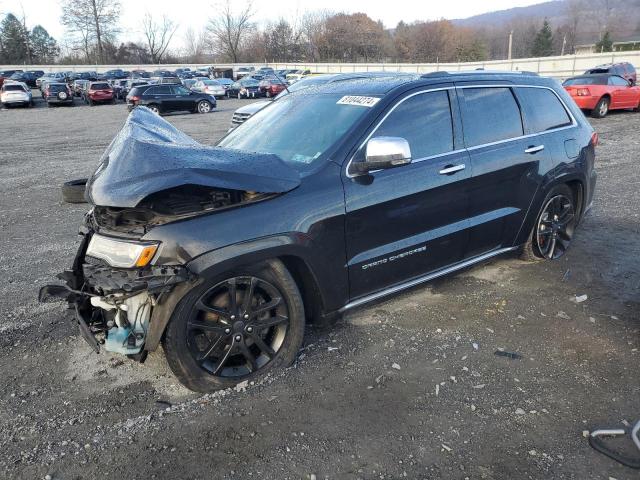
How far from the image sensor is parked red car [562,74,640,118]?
1700 cm

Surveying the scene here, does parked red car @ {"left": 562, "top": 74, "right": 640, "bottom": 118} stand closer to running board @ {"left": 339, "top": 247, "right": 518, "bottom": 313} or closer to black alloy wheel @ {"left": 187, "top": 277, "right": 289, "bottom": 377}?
running board @ {"left": 339, "top": 247, "right": 518, "bottom": 313}

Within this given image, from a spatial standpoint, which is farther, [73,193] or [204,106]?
[204,106]

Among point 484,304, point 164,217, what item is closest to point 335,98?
point 164,217

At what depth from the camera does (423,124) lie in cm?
380

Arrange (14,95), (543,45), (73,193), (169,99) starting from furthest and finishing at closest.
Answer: (543,45)
(14,95)
(169,99)
(73,193)

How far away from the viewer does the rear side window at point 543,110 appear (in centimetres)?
464

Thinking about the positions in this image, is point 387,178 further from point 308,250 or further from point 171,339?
point 171,339

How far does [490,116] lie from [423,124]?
32.4 inches

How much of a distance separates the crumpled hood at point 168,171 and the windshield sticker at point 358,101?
83 centimetres

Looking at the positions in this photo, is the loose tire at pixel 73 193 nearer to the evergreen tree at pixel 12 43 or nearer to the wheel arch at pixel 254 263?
the wheel arch at pixel 254 263

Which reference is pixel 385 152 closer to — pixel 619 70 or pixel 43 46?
pixel 619 70

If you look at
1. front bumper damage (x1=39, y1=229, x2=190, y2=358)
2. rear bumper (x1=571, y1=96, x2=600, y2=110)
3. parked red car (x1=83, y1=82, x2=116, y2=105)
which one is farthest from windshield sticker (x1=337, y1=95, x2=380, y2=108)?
parked red car (x1=83, y1=82, x2=116, y2=105)

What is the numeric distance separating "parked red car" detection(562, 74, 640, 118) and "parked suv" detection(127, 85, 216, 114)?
16764 millimetres

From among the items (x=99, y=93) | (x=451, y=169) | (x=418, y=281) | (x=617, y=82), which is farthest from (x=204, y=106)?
(x=418, y=281)
